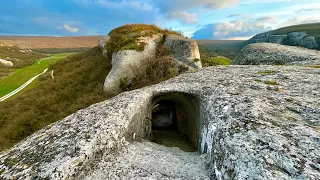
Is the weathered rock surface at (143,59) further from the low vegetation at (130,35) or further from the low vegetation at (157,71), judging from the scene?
the low vegetation at (130,35)

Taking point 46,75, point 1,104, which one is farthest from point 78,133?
point 46,75

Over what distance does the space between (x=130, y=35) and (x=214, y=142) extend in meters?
36.4

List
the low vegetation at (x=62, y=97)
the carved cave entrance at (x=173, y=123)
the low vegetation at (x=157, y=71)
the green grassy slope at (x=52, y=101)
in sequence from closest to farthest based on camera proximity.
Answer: the carved cave entrance at (x=173, y=123) → the green grassy slope at (x=52, y=101) → the low vegetation at (x=62, y=97) → the low vegetation at (x=157, y=71)

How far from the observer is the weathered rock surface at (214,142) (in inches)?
297

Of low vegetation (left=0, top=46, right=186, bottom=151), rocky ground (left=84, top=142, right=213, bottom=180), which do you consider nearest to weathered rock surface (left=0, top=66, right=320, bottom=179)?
rocky ground (left=84, top=142, right=213, bottom=180)

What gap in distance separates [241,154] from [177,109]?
18409 millimetres

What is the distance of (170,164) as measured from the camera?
423 inches

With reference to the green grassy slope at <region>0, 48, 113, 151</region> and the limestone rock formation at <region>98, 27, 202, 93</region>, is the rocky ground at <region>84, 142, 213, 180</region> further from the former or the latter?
the limestone rock formation at <region>98, 27, 202, 93</region>

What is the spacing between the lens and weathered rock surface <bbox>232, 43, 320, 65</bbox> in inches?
940

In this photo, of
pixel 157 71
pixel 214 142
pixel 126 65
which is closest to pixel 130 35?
pixel 126 65

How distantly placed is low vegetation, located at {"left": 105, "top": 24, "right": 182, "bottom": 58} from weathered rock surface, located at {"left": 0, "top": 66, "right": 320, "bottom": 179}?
22.8m

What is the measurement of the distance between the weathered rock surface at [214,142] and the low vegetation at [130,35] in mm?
22763

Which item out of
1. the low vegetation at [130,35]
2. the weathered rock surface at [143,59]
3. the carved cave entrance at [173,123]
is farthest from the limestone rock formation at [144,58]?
the carved cave entrance at [173,123]

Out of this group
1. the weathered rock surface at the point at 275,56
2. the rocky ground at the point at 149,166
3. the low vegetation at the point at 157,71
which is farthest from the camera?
the low vegetation at the point at 157,71
